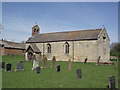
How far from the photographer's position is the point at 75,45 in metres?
33.7

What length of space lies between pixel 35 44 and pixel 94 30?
1606 cm

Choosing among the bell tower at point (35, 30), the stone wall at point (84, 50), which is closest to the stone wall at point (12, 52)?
the bell tower at point (35, 30)

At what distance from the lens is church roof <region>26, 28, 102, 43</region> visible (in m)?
32.8

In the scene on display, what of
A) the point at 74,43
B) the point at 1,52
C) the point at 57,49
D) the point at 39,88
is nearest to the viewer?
the point at 39,88

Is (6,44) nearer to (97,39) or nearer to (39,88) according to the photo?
(97,39)

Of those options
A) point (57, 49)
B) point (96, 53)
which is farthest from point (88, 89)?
point (57, 49)

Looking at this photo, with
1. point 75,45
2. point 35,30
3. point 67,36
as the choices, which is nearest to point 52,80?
point 75,45

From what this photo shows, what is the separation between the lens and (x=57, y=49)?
36.3 meters

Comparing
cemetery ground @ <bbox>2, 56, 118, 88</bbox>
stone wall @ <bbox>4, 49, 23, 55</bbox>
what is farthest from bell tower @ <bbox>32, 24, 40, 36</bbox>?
cemetery ground @ <bbox>2, 56, 118, 88</bbox>

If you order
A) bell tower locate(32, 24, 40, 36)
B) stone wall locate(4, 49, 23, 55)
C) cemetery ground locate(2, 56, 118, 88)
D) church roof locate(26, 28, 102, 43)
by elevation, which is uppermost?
bell tower locate(32, 24, 40, 36)

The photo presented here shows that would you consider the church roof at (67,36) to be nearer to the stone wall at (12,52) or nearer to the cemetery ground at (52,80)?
the stone wall at (12,52)

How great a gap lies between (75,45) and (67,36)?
12.8ft

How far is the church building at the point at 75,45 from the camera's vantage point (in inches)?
1237

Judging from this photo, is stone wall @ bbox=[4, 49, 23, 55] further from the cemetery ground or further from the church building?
the cemetery ground
